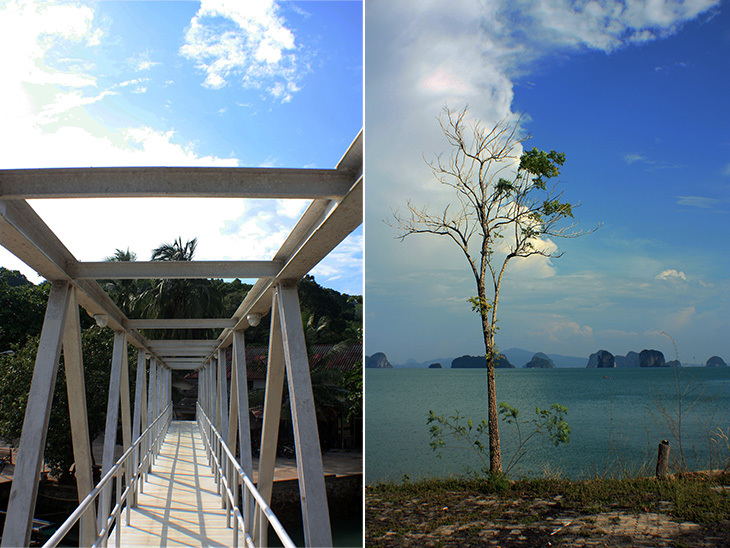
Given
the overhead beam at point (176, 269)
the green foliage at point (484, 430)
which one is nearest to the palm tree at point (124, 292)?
the green foliage at point (484, 430)

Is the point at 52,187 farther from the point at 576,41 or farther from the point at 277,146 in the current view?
the point at 576,41

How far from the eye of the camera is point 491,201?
6914 mm

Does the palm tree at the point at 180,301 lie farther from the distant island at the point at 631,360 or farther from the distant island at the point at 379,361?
the distant island at the point at 631,360

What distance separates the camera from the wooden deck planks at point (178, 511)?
4205 millimetres

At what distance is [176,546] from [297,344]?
6.83 feet

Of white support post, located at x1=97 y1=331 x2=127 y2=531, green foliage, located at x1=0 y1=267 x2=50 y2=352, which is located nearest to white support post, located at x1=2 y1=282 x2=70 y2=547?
white support post, located at x1=97 y1=331 x2=127 y2=531

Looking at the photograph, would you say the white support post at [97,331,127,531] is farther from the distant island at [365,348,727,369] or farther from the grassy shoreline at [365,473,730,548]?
the distant island at [365,348,727,369]

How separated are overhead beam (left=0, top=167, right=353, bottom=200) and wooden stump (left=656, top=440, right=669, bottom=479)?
5950 millimetres

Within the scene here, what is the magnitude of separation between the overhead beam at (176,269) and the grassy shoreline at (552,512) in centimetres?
324

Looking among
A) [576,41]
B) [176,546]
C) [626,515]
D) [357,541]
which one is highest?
[576,41]

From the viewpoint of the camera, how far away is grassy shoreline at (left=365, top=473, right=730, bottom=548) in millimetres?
5254

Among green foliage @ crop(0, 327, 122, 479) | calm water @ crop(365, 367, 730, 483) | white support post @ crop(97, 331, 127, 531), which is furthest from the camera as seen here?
green foliage @ crop(0, 327, 122, 479)

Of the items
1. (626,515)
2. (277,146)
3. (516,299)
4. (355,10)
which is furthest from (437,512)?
(355,10)

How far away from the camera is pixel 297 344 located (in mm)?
2971
